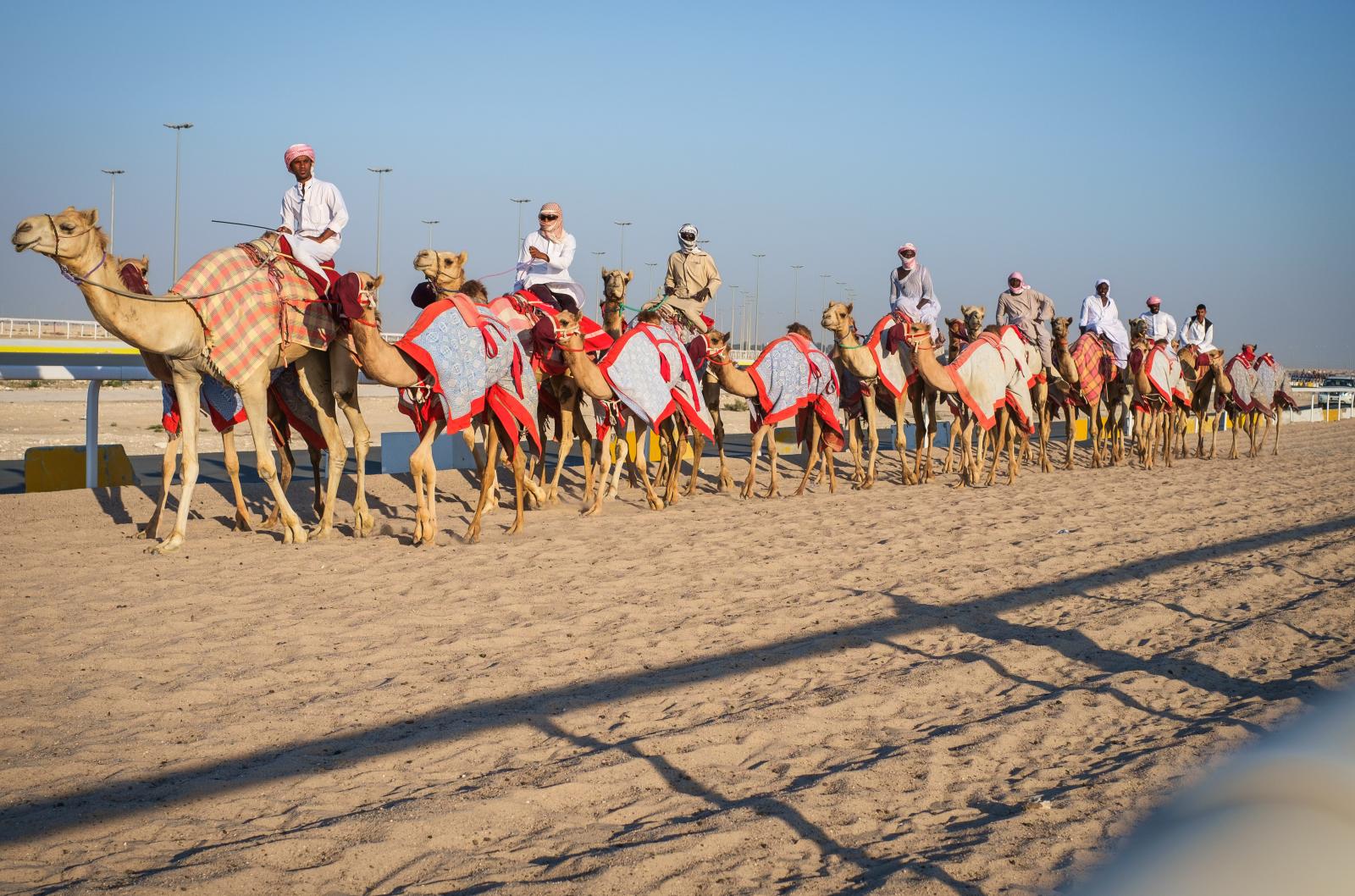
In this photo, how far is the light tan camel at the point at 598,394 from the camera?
11.2 meters

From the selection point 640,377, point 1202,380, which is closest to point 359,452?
point 640,377

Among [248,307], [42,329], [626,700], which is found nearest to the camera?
[626,700]

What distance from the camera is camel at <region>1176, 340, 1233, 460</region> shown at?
74.5ft

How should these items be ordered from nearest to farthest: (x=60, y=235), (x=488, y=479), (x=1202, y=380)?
1. (x=60, y=235)
2. (x=488, y=479)
3. (x=1202, y=380)

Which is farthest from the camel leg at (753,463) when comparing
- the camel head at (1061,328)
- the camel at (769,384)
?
the camel head at (1061,328)

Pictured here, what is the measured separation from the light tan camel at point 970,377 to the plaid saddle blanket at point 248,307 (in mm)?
7563

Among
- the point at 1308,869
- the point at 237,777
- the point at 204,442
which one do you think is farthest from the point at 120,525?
the point at 204,442

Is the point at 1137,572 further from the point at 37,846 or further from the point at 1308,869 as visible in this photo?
the point at 1308,869

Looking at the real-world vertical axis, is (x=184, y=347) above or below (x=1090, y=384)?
→ below

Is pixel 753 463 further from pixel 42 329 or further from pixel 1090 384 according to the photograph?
pixel 42 329

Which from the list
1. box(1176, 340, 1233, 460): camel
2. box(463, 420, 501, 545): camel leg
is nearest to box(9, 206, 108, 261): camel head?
box(463, 420, 501, 545): camel leg

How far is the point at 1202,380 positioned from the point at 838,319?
11.2 metres

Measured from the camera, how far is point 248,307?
9461mm

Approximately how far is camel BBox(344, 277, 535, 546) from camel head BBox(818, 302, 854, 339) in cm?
558
